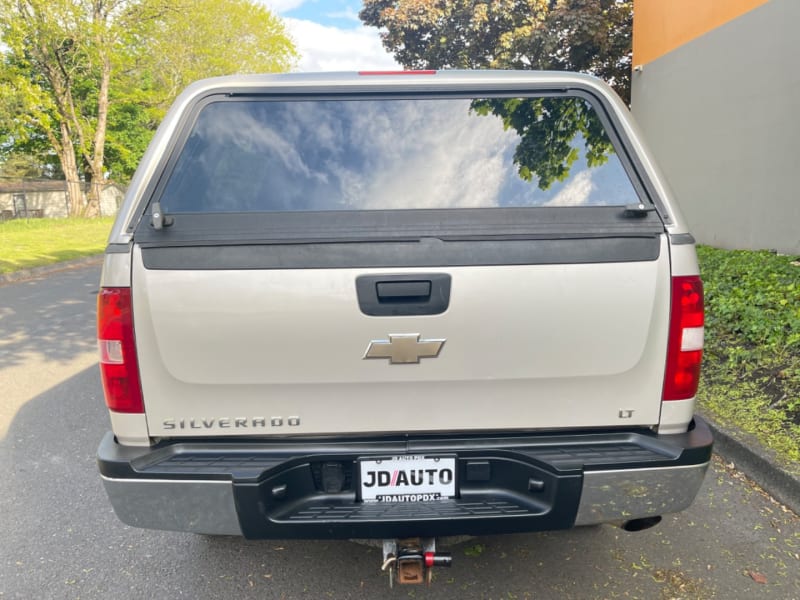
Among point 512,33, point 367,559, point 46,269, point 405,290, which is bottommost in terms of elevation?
point 367,559

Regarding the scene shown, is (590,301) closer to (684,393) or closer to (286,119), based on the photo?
(684,393)

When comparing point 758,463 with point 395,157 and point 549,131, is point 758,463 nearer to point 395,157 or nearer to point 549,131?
point 549,131

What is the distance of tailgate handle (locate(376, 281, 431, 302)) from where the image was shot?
206cm

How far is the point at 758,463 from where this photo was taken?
3537 mm

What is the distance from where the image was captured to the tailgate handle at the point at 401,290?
6.76 feet

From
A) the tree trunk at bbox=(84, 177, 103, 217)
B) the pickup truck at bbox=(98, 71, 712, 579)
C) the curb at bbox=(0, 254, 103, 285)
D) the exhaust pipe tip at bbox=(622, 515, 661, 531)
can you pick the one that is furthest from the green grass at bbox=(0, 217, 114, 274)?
the exhaust pipe tip at bbox=(622, 515, 661, 531)

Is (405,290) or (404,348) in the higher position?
(405,290)

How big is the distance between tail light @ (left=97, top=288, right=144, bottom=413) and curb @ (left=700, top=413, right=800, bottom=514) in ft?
10.3

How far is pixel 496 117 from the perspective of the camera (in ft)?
8.16

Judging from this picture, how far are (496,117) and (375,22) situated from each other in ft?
73.4

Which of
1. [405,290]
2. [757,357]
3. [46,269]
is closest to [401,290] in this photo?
[405,290]

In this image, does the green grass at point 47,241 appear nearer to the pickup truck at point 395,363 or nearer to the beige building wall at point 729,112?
the pickup truck at point 395,363

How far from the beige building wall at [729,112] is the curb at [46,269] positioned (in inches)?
496

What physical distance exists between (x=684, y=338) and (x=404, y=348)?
3.11ft
